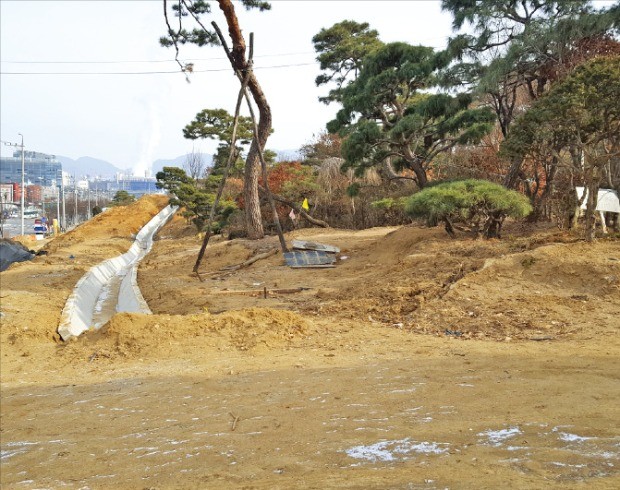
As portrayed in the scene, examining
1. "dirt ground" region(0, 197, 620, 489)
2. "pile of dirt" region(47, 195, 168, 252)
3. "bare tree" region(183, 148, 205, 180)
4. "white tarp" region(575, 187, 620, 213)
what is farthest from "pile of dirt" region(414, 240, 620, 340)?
"bare tree" region(183, 148, 205, 180)

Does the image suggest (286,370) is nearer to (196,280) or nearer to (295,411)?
(295,411)

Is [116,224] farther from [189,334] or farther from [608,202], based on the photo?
[608,202]

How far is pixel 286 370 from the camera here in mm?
4801

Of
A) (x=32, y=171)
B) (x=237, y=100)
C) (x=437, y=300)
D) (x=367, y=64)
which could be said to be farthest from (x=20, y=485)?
(x=32, y=171)

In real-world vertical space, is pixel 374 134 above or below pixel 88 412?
above

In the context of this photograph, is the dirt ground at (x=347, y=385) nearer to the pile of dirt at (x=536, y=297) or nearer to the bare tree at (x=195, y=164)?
the pile of dirt at (x=536, y=297)

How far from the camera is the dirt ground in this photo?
9.32 feet

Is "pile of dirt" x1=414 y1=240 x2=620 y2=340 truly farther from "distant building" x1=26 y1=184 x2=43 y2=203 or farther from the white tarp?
"distant building" x1=26 y1=184 x2=43 y2=203

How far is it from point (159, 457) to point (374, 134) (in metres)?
10.5

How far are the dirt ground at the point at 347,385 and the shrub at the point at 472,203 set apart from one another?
965 mm

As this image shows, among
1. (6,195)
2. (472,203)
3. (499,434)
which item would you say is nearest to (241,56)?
(472,203)

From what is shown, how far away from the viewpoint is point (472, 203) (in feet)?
31.6

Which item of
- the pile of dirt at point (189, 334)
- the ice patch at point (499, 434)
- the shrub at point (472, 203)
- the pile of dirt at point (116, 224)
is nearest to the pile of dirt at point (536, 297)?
the pile of dirt at point (189, 334)

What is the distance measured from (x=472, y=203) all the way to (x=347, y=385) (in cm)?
634
